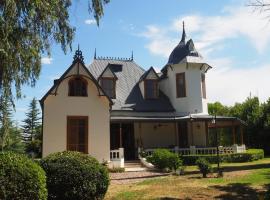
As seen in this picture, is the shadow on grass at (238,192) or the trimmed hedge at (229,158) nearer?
the shadow on grass at (238,192)

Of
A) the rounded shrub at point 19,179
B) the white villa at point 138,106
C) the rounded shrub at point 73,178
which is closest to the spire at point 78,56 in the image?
the white villa at point 138,106

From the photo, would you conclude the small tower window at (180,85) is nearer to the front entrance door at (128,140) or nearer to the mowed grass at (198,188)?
the front entrance door at (128,140)

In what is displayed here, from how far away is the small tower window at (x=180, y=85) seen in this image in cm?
2883

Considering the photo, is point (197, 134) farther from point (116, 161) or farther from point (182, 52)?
point (116, 161)

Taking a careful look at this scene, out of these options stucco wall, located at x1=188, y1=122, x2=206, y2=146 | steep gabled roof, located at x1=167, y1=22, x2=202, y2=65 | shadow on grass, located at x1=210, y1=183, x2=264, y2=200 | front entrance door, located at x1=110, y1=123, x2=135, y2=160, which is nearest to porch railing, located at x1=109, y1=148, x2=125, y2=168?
front entrance door, located at x1=110, y1=123, x2=135, y2=160

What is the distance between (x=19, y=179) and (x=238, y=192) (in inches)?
298

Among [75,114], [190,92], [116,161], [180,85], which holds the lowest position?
[116,161]

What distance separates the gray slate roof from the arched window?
510 centimetres

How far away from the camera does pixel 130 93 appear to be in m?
29.2

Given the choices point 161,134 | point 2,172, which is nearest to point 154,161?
point 161,134

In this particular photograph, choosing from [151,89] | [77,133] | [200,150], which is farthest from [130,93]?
[77,133]

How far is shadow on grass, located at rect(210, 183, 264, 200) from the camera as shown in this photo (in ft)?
38.1

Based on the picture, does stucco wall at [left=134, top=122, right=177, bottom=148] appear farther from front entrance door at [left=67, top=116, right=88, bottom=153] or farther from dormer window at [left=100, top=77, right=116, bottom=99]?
front entrance door at [left=67, top=116, right=88, bottom=153]

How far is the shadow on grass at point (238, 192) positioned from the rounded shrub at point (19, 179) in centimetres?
588
